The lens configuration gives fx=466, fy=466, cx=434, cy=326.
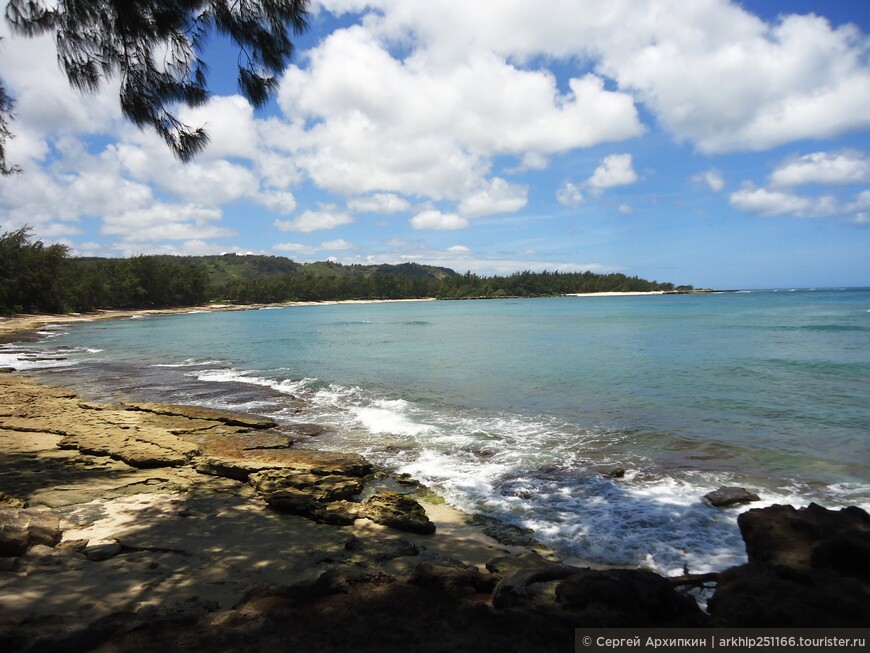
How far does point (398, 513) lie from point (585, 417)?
26.3 ft

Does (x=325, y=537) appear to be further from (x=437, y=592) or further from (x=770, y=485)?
(x=770, y=485)

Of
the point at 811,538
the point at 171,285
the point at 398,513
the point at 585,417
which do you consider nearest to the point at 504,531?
the point at 398,513

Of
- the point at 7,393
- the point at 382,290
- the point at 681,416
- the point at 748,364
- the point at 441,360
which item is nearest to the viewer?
the point at 681,416

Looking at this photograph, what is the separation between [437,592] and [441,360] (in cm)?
2071

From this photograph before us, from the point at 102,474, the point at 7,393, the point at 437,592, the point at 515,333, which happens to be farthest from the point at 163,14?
the point at 515,333

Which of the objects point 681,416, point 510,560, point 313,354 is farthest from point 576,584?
point 313,354

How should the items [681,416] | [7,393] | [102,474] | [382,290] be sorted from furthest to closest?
[382,290], [7,393], [681,416], [102,474]

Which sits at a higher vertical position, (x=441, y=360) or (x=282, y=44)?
(x=282, y=44)

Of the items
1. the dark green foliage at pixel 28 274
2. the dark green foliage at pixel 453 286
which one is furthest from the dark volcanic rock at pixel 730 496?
the dark green foliage at pixel 453 286

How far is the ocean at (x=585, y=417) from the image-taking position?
6988 mm

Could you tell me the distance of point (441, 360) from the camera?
2447 centimetres

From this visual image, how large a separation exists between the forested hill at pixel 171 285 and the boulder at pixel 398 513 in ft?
239

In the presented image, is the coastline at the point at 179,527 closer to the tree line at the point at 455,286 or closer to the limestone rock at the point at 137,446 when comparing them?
the limestone rock at the point at 137,446

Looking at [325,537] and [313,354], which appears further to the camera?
[313,354]
